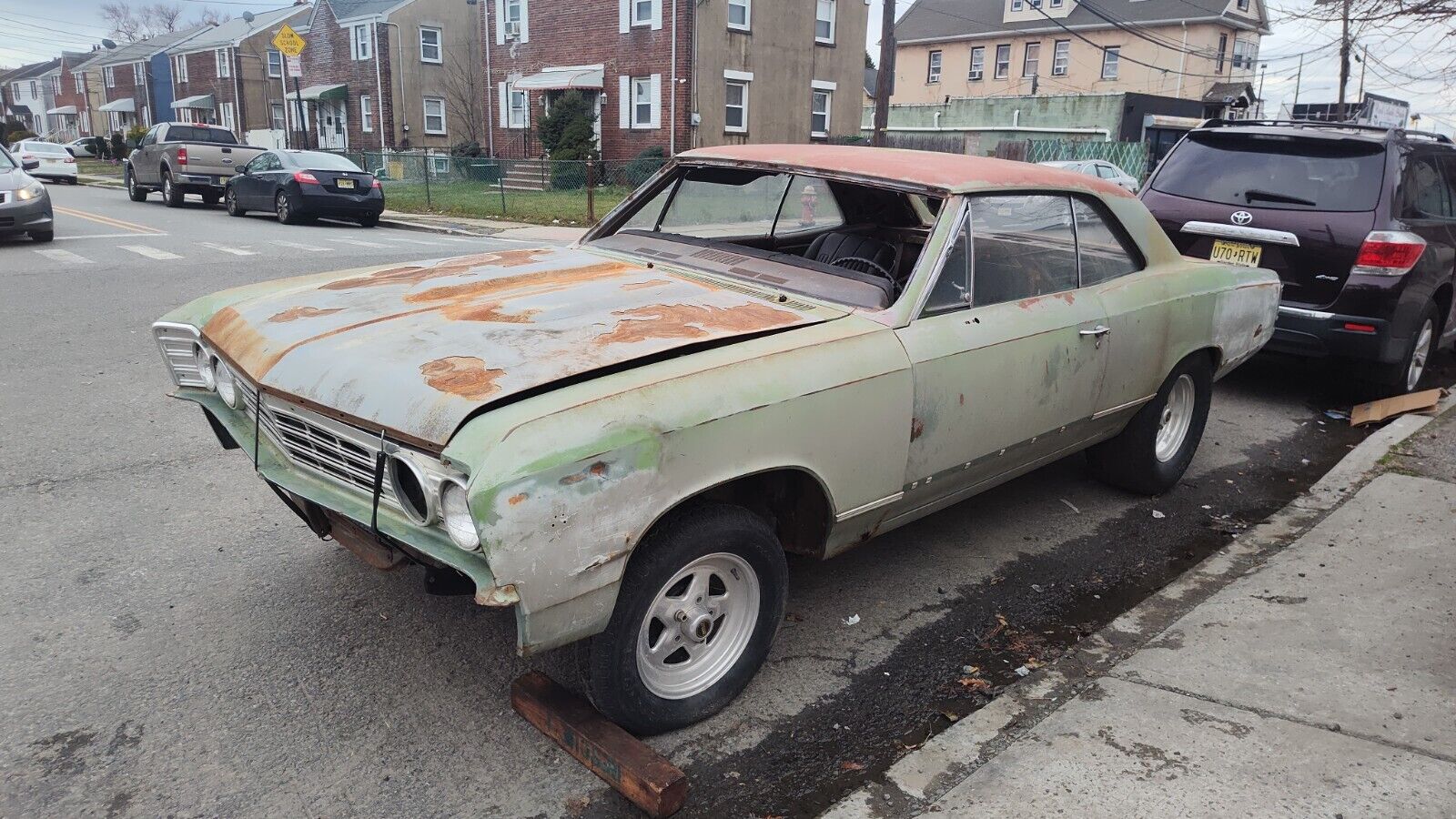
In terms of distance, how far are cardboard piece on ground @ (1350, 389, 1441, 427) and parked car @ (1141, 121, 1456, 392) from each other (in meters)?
0.15

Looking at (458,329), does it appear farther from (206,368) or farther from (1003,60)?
(1003,60)

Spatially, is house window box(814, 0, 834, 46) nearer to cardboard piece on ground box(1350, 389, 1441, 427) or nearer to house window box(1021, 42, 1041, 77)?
house window box(1021, 42, 1041, 77)

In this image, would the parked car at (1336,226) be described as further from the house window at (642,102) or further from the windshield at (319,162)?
the house window at (642,102)

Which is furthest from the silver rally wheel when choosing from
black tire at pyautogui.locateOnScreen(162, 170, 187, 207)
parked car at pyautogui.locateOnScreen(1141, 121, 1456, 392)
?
black tire at pyautogui.locateOnScreen(162, 170, 187, 207)

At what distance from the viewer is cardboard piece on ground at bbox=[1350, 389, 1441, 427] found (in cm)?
663

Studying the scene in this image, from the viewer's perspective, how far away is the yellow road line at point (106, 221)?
1602 centimetres

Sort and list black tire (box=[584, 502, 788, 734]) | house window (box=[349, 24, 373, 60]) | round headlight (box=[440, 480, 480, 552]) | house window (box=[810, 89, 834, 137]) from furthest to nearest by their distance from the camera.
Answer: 1. house window (box=[349, 24, 373, 60])
2. house window (box=[810, 89, 834, 137])
3. black tire (box=[584, 502, 788, 734])
4. round headlight (box=[440, 480, 480, 552])

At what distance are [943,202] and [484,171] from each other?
2664 cm

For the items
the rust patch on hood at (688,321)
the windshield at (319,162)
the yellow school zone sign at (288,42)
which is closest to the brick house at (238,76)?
the yellow school zone sign at (288,42)

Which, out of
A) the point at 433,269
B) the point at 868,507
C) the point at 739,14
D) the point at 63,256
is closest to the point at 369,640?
the point at 433,269

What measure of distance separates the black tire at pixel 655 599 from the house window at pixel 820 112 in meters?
29.0

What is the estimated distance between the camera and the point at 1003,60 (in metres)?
47.1

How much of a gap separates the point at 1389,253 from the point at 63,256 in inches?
547

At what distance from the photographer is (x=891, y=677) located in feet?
11.1
